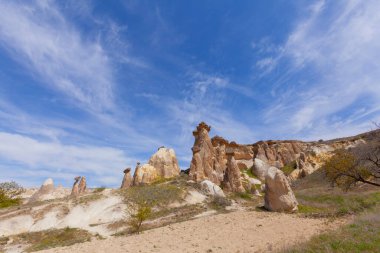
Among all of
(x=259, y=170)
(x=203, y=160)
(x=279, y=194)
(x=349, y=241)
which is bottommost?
(x=349, y=241)

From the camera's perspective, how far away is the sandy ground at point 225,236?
1230 centimetres

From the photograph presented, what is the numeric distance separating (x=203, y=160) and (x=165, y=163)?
600 cm

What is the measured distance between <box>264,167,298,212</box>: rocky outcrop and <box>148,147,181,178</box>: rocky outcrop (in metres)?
24.6

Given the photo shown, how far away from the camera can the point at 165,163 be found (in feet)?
146

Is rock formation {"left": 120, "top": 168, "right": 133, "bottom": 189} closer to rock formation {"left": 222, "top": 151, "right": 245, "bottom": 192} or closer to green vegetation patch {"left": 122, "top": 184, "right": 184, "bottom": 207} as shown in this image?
green vegetation patch {"left": 122, "top": 184, "right": 184, "bottom": 207}

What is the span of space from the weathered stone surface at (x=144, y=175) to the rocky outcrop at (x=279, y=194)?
22.4 meters

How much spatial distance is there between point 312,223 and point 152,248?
26.9ft

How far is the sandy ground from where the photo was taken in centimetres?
1230

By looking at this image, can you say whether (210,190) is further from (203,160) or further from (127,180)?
(127,180)

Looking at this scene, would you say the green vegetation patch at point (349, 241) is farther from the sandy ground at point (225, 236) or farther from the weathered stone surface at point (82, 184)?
the weathered stone surface at point (82, 184)

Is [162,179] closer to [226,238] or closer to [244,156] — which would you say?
[226,238]

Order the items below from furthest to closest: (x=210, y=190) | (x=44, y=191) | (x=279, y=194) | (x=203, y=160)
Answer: (x=44, y=191) < (x=203, y=160) < (x=210, y=190) < (x=279, y=194)

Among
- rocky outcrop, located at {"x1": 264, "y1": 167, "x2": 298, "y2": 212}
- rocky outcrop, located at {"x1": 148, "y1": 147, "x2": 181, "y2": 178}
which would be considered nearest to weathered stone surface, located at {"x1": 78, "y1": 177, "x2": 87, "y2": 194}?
rocky outcrop, located at {"x1": 148, "y1": 147, "x2": 181, "y2": 178}

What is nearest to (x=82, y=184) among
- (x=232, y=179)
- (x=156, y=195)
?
(x=156, y=195)
